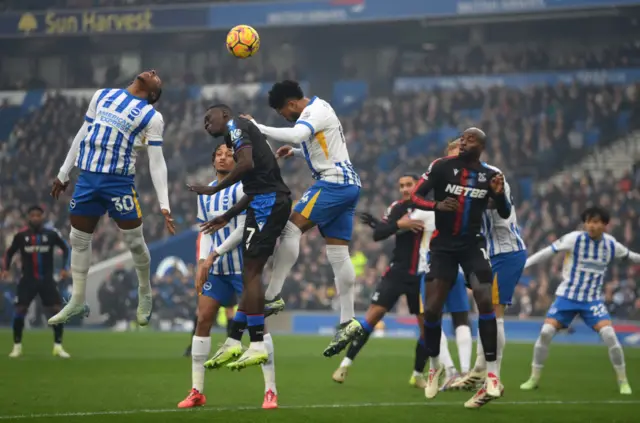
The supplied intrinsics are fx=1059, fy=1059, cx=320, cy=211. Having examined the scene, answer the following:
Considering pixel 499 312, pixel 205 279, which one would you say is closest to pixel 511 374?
pixel 499 312

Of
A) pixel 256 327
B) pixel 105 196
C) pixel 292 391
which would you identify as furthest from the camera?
pixel 292 391

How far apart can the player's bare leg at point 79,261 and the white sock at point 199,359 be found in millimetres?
1290

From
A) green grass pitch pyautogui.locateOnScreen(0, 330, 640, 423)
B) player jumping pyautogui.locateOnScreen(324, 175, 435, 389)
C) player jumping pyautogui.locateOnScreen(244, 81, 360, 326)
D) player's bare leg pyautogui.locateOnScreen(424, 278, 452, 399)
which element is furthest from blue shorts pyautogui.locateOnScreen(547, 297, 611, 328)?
player jumping pyautogui.locateOnScreen(244, 81, 360, 326)

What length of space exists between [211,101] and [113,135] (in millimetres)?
25995

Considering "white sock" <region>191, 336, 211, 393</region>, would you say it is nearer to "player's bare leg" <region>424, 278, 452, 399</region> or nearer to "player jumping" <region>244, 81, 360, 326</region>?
"player jumping" <region>244, 81, 360, 326</region>

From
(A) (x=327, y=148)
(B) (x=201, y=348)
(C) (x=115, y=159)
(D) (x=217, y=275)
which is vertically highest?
(A) (x=327, y=148)

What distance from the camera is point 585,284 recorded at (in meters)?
13.6

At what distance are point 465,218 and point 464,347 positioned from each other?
3.19 meters

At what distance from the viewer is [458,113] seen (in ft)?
111

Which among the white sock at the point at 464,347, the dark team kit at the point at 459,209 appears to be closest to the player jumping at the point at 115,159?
the dark team kit at the point at 459,209

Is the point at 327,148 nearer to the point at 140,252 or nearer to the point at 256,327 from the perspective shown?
the point at 256,327

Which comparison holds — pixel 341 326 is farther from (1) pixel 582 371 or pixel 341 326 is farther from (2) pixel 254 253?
(1) pixel 582 371

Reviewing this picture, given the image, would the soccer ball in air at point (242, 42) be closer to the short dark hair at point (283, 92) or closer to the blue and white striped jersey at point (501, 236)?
the short dark hair at point (283, 92)

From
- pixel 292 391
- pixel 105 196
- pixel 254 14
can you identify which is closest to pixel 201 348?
pixel 105 196
